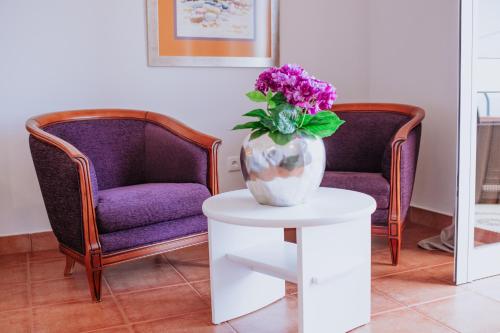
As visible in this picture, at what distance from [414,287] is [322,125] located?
0.98 meters

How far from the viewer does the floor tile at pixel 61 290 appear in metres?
2.42

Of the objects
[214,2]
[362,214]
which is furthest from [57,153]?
Answer: [214,2]

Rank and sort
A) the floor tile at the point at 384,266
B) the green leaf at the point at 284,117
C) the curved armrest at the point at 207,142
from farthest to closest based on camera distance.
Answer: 1. the curved armrest at the point at 207,142
2. the floor tile at the point at 384,266
3. the green leaf at the point at 284,117

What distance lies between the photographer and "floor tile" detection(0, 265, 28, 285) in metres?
2.69

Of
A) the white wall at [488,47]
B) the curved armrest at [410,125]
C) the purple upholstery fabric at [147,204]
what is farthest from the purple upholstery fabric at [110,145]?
the white wall at [488,47]

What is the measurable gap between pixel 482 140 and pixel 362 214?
92 centimetres

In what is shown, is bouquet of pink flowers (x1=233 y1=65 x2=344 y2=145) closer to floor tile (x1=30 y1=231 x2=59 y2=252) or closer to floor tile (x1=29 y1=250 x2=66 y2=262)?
floor tile (x1=29 y1=250 x2=66 y2=262)

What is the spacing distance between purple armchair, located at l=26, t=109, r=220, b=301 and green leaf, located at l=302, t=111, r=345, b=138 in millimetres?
876

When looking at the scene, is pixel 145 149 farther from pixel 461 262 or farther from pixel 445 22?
pixel 445 22

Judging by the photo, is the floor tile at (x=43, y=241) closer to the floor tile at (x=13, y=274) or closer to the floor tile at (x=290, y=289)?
the floor tile at (x=13, y=274)

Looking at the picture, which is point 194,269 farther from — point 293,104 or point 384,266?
point 293,104

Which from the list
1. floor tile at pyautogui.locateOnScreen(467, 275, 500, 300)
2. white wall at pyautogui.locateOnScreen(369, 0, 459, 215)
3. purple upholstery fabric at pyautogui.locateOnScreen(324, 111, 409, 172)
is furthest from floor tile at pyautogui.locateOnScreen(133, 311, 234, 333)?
white wall at pyautogui.locateOnScreen(369, 0, 459, 215)

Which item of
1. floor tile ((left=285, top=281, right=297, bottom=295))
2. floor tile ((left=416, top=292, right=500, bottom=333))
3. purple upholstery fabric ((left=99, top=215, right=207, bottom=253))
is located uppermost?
purple upholstery fabric ((left=99, top=215, right=207, bottom=253))

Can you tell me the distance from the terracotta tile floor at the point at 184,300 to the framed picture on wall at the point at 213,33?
1.28 m
